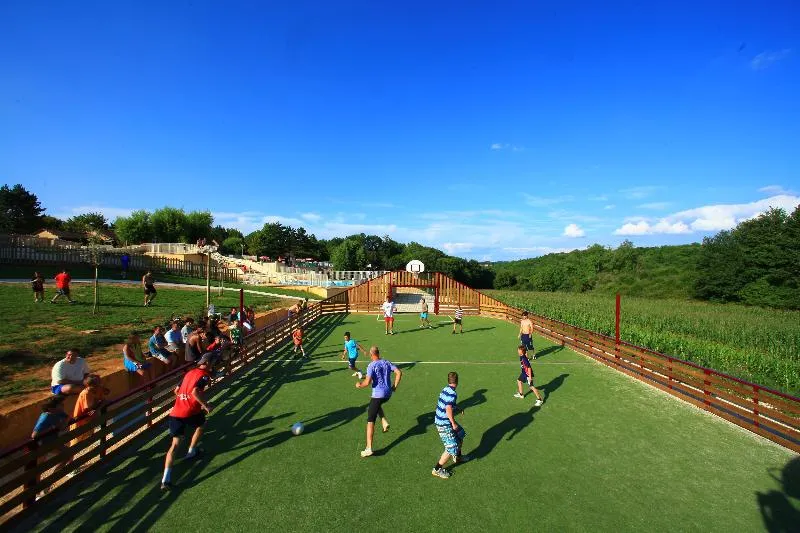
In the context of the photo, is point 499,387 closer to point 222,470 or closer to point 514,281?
point 222,470

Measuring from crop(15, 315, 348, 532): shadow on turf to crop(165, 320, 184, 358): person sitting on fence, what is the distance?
1772mm

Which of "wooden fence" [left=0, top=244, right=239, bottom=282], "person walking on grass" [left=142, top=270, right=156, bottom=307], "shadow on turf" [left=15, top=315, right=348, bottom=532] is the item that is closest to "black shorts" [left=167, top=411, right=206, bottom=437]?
"shadow on turf" [left=15, top=315, right=348, bottom=532]

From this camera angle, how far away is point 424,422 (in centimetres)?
868

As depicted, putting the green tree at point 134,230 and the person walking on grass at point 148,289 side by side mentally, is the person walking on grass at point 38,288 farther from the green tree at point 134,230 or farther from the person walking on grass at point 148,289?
the green tree at point 134,230

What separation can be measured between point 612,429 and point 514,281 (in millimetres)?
96382

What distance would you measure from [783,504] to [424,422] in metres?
5.67

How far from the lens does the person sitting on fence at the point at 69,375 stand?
757cm

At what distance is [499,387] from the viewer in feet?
37.7

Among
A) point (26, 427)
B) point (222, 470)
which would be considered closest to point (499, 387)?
point (222, 470)

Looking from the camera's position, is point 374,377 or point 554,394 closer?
point 374,377

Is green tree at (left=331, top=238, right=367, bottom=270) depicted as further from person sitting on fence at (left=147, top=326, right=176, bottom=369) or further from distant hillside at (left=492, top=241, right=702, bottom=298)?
person sitting on fence at (left=147, top=326, right=176, bottom=369)

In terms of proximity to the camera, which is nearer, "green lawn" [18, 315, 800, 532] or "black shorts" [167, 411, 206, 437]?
"green lawn" [18, 315, 800, 532]

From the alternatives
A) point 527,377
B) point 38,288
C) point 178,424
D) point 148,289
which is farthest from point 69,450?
point 148,289

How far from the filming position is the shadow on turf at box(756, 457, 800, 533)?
5.39m
